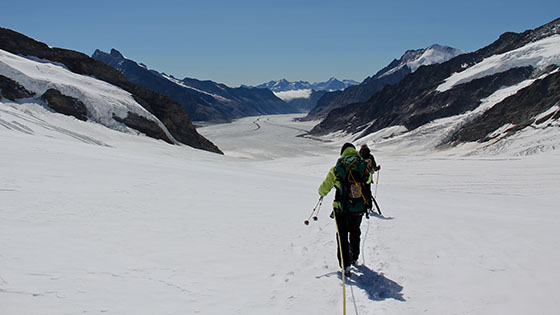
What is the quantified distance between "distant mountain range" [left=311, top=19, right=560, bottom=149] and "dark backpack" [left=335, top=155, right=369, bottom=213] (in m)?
39.5

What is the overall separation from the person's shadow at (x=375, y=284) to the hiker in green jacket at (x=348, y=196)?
0.20 m

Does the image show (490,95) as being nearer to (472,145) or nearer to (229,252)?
(472,145)

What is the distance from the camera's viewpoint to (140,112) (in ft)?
129

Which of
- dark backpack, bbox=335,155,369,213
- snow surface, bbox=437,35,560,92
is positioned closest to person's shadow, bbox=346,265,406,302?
dark backpack, bbox=335,155,369,213

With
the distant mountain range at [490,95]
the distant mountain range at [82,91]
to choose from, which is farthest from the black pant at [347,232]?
the distant mountain range at [490,95]

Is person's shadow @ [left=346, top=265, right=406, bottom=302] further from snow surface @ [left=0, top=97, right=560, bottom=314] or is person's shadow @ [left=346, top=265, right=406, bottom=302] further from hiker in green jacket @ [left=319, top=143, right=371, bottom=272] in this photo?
hiker in green jacket @ [left=319, top=143, right=371, bottom=272]

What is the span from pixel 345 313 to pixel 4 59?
45.1 m

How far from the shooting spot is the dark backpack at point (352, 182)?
4988 millimetres

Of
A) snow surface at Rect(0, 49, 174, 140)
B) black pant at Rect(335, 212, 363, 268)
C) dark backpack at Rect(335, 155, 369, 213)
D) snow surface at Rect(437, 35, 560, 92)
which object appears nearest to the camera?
dark backpack at Rect(335, 155, 369, 213)

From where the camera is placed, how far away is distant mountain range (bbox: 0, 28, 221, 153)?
3353 centimetres

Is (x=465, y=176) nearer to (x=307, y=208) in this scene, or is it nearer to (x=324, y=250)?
(x=307, y=208)

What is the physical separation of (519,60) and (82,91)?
66581 mm

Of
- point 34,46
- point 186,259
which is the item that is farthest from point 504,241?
point 34,46

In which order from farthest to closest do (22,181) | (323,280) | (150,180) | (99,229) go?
1. (150,180)
2. (22,181)
3. (99,229)
4. (323,280)
